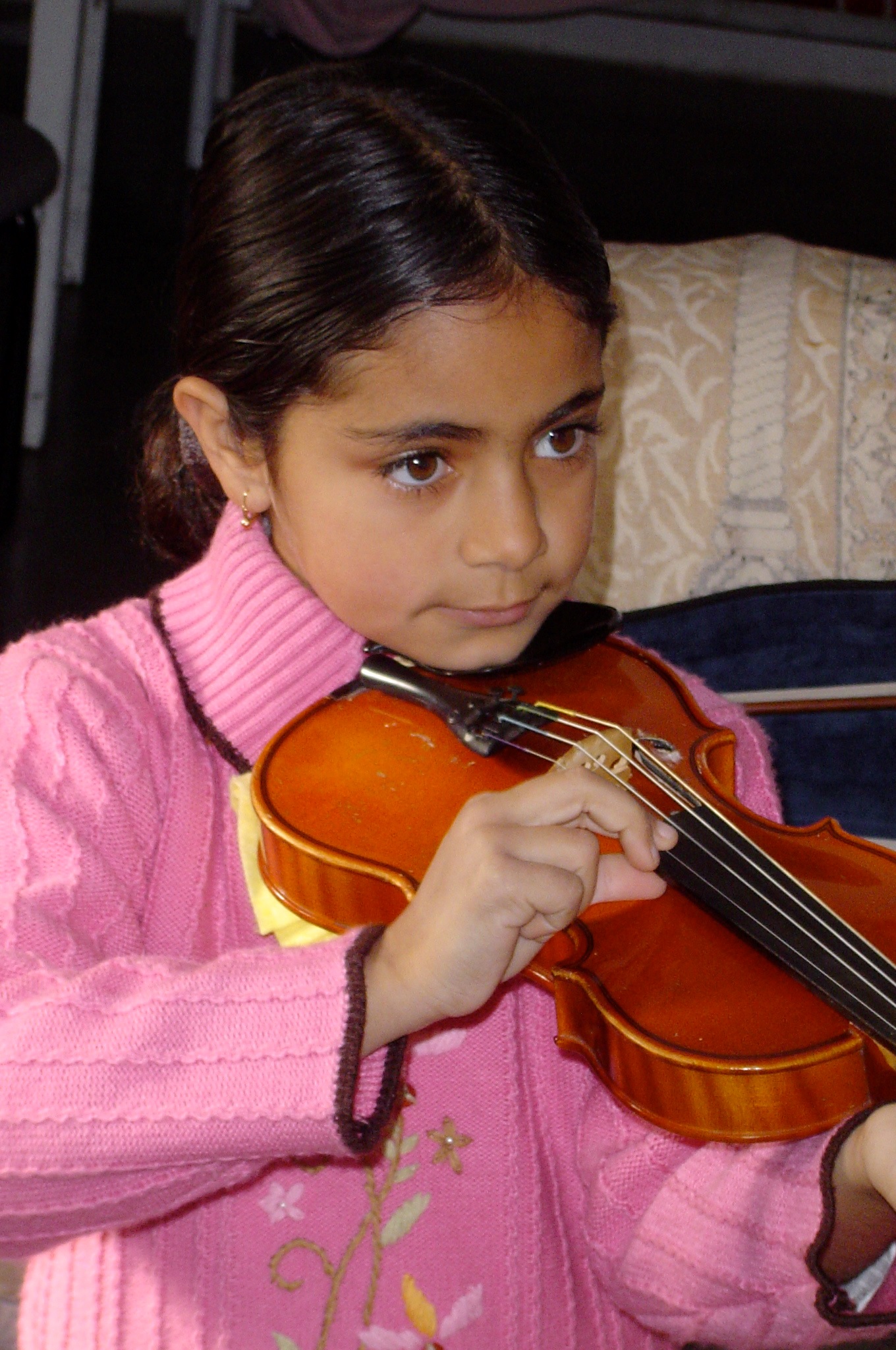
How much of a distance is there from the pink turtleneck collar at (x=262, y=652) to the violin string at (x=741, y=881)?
112mm

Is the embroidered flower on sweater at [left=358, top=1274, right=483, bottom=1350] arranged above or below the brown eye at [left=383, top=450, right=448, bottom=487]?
below

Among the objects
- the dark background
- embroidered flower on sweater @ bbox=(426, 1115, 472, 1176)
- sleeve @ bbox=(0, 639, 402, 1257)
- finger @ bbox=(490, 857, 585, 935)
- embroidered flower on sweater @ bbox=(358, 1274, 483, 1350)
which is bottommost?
the dark background

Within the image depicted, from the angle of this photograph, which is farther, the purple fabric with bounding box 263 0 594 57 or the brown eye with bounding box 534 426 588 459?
the purple fabric with bounding box 263 0 594 57

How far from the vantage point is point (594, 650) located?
3.06 ft

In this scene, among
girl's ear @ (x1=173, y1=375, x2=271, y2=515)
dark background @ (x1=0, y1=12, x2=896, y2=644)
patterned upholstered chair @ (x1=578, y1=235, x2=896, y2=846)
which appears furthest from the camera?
dark background @ (x1=0, y1=12, x2=896, y2=644)

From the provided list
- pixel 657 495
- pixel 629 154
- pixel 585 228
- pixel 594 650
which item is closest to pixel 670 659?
pixel 657 495

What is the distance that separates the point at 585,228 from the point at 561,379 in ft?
0.41

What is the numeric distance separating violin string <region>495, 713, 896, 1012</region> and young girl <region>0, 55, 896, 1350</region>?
0.04m

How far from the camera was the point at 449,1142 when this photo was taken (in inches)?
31.6

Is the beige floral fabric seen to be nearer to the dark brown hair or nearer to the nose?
the dark brown hair

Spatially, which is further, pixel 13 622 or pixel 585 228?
pixel 13 622

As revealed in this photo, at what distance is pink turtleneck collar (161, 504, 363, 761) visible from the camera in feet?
2.80

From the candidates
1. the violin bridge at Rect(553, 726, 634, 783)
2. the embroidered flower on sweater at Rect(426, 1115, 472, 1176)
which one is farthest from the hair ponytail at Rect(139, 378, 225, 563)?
the embroidered flower on sweater at Rect(426, 1115, 472, 1176)

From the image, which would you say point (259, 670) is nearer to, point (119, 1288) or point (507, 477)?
point (507, 477)
